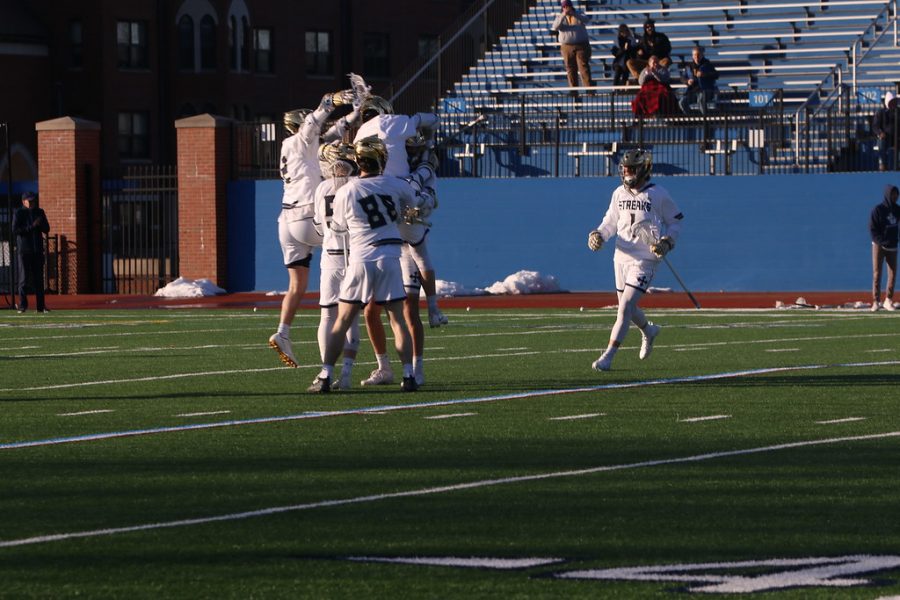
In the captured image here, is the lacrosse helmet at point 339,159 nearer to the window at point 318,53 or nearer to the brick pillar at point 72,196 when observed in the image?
the brick pillar at point 72,196

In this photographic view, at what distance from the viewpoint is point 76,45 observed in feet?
206

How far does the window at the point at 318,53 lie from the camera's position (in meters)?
68.3

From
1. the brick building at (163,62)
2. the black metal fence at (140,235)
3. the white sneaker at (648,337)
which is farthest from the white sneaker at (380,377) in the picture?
the brick building at (163,62)

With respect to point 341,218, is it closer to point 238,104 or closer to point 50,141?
point 50,141

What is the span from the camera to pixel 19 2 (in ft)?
207

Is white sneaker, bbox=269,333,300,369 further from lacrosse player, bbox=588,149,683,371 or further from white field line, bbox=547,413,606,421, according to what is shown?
white field line, bbox=547,413,606,421

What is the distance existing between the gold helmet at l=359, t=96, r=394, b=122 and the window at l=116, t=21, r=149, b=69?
1914 inches

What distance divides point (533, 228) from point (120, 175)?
28.7 feet

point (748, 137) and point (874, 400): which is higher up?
point (748, 137)

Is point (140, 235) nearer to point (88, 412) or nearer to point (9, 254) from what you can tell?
point (9, 254)

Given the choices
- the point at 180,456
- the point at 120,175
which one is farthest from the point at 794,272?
the point at 180,456

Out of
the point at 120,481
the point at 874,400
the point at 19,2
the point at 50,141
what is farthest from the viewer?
the point at 19,2

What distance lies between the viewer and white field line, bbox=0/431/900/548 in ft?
25.3

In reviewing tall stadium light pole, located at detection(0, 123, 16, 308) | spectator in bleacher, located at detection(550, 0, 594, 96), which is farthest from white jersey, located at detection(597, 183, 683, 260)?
spectator in bleacher, located at detection(550, 0, 594, 96)
